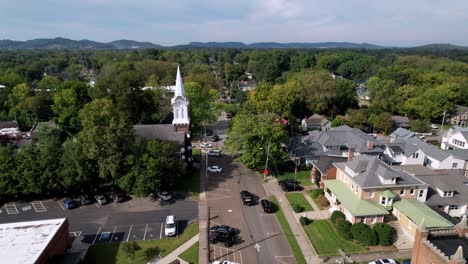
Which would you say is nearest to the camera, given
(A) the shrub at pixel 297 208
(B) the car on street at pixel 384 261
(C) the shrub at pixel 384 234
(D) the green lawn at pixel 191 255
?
(B) the car on street at pixel 384 261

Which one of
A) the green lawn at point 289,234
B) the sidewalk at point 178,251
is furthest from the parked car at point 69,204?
the green lawn at point 289,234

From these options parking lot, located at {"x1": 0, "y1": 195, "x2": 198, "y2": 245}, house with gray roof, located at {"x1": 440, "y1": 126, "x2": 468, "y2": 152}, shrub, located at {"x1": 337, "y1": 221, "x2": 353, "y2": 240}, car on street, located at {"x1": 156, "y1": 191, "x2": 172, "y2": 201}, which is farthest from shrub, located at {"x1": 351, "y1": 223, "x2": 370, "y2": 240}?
house with gray roof, located at {"x1": 440, "y1": 126, "x2": 468, "y2": 152}

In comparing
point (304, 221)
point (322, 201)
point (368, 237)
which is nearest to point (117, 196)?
point (304, 221)

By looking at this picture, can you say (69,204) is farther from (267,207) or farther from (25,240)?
(267,207)

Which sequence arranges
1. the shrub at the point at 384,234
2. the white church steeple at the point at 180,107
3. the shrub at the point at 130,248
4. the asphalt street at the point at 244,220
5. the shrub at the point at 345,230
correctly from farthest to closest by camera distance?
the white church steeple at the point at 180,107 → the shrub at the point at 345,230 → the shrub at the point at 384,234 → the asphalt street at the point at 244,220 → the shrub at the point at 130,248

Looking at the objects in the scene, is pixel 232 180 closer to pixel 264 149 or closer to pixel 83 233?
pixel 264 149

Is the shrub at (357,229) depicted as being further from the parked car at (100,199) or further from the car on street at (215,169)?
the parked car at (100,199)
